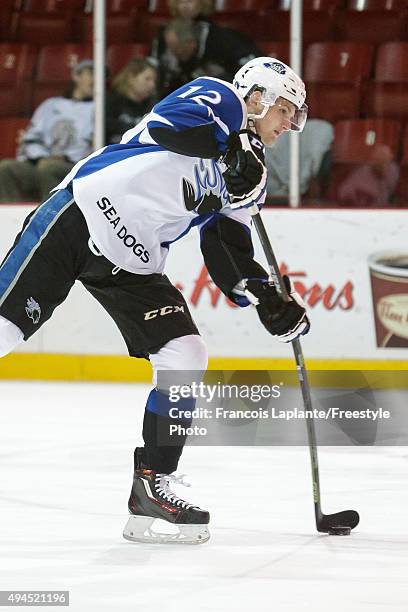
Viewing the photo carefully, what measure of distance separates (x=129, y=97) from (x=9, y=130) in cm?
65

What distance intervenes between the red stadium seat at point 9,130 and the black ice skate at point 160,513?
3863 mm

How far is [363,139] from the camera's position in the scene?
6.44 metres

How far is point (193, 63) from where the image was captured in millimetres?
6516

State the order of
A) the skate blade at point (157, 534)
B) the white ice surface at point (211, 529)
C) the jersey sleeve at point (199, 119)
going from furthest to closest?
the skate blade at point (157, 534), the jersey sleeve at point (199, 119), the white ice surface at point (211, 529)

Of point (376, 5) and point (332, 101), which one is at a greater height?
point (376, 5)

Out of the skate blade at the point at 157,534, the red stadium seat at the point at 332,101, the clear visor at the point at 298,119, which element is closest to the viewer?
the skate blade at the point at 157,534

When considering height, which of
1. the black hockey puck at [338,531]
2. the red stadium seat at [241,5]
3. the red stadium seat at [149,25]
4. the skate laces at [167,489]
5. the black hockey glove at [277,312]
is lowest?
the black hockey puck at [338,531]

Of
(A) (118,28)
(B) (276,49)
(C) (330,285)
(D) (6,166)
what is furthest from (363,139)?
(D) (6,166)

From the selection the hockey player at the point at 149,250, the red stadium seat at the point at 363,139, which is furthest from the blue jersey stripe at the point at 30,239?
the red stadium seat at the point at 363,139

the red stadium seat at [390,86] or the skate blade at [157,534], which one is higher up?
the red stadium seat at [390,86]

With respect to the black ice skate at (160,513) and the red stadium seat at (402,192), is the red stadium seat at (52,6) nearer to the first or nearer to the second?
the red stadium seat at (402,192)

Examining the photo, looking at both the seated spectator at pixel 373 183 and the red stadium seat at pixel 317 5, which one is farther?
the red stadium seat at pixel 317 5

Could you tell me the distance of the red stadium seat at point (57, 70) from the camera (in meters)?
6.90

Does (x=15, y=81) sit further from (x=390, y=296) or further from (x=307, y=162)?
(x=390, y=296)
